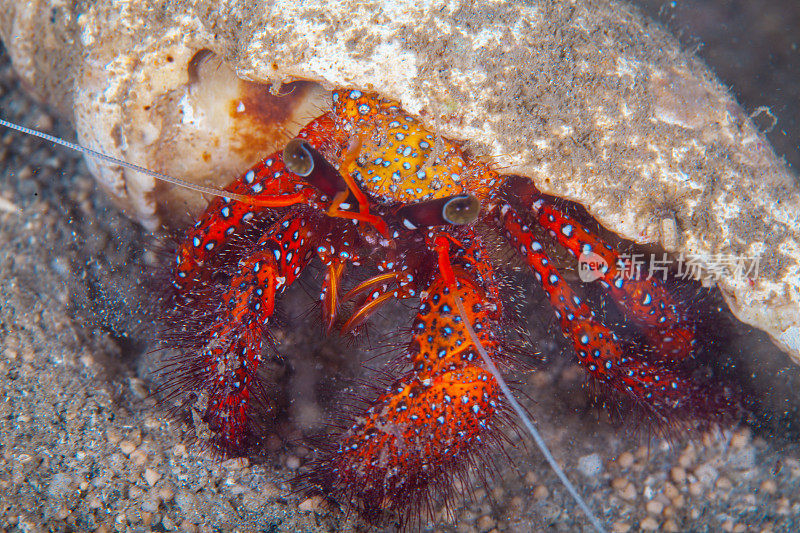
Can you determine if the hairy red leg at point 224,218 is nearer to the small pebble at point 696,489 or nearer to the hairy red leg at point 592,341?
the hairy red leg at point 592,341

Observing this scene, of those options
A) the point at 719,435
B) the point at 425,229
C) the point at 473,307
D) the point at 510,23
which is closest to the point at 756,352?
the point at 719,435

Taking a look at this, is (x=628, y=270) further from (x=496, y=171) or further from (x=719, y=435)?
(x=719, y=435)

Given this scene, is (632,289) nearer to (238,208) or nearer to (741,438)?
(741,438)

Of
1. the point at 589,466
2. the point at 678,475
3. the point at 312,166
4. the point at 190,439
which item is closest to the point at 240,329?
the point at 190,439

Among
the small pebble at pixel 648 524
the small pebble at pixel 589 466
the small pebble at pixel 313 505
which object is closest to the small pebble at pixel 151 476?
the small pebble at pixel 313 505

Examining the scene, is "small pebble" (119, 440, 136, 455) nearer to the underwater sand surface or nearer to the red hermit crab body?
the underwater sand surface
